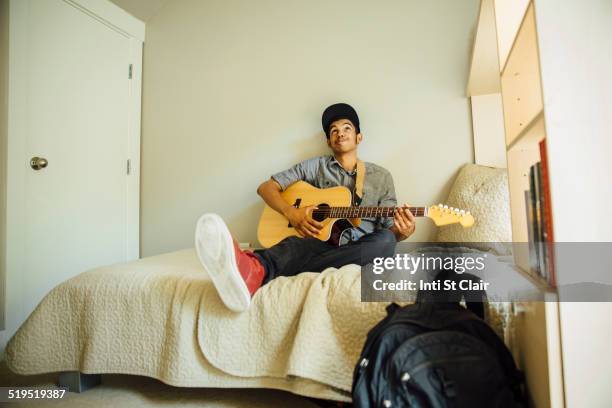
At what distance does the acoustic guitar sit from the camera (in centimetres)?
138

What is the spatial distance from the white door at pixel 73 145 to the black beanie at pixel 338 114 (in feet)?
4.07

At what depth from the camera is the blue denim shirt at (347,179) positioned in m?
1.64

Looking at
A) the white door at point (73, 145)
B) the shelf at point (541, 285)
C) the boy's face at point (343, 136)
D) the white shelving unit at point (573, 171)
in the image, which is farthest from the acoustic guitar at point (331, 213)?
the white door at point (73, 145)

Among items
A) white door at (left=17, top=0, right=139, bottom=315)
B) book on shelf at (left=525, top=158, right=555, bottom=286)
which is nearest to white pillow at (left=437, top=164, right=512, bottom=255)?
book on shelf at (left=525, top=158, right=555, bottom=286)

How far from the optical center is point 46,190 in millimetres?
1662

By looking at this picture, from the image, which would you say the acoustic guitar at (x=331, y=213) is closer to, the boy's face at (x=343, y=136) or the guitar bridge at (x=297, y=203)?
the guitar bridge at (x=297, y=203)

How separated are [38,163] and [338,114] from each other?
1420 millimetres

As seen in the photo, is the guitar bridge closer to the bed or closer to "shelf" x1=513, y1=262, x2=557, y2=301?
the bed

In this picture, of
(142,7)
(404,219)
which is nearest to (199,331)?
Result: (404,219)

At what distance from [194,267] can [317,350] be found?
1.93ft

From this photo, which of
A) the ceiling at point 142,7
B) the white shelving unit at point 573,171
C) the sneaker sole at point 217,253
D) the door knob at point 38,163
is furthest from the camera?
the ceiling at point 142,7

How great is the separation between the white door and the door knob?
19 mm

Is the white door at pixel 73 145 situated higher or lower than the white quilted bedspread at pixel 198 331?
higher

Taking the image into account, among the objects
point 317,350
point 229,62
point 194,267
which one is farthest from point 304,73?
point 317,350
